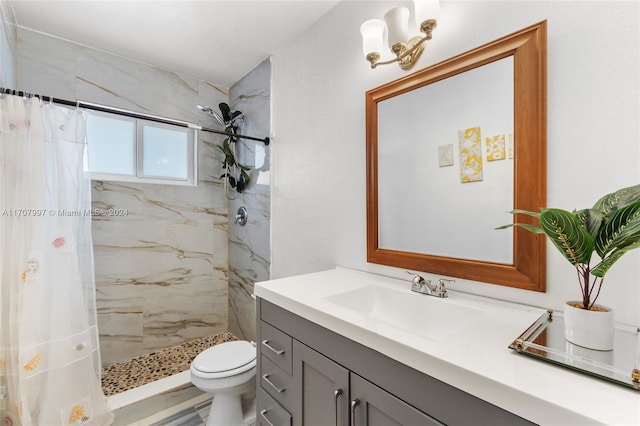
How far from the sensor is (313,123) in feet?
5.88

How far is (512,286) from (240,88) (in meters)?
2.59

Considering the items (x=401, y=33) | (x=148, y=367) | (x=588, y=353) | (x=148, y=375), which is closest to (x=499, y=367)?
(x=588, y=353)

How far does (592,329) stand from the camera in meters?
0.65

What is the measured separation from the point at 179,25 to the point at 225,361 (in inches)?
86.4

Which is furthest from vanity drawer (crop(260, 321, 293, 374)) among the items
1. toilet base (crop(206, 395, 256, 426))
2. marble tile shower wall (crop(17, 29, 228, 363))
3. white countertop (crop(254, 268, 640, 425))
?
marble tile shower wall (crop(17, 29, 228, 363))

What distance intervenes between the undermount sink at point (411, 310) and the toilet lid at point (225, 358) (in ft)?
3.11

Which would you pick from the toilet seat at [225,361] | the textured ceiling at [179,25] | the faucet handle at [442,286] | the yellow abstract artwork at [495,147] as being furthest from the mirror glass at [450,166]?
the toilet seat at [225,361]

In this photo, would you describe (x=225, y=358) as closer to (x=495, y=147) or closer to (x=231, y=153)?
(x=231, y=153)

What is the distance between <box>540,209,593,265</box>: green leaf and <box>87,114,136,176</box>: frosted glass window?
2760 mm

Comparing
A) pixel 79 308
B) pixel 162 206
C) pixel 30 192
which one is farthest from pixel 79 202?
pixel 162 206

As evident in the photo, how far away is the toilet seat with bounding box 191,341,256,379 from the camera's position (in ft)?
5.36

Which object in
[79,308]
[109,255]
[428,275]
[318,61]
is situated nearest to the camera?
[428,275]

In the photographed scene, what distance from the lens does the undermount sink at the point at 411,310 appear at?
1.02m

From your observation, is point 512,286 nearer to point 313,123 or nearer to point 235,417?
point 313,123
